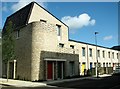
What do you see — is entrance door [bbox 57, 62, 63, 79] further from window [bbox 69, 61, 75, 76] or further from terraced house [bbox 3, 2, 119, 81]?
window [bbox 69, 61, 75, 76]

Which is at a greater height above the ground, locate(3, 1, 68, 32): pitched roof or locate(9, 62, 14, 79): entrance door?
locate(3, 1, 68, 32): pitched roof

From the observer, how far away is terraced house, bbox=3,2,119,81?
28594 mm

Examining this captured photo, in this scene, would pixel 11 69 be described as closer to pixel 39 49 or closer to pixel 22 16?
pixel 39 49

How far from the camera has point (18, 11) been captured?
3784cm

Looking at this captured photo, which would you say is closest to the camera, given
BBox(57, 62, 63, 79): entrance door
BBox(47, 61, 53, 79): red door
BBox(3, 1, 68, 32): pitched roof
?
BBox(47, 61, 53, 79): red door

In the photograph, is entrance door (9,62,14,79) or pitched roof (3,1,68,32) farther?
pitched roof (3,1,68,32)

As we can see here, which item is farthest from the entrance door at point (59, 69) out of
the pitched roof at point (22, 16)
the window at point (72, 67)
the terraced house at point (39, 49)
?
the pitched roof at point (22, 16)

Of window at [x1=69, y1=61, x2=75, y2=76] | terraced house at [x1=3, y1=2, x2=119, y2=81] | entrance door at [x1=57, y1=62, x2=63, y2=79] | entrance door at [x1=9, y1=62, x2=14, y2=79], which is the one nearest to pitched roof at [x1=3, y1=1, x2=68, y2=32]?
terraced house at [x1=3, y1=2, x2=119, y2=81]

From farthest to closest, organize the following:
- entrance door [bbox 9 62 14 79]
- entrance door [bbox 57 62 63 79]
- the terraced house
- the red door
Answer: entrance door [bbox 9 62 14 79] < entrance door [bbox 57 62 63 79] < the red door < the terraced house

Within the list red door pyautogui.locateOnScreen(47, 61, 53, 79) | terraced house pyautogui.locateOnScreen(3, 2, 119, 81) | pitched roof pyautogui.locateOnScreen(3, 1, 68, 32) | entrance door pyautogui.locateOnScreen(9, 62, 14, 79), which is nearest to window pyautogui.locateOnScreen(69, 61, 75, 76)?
terraced house pyautogui.locateOnScreen(3, 2, 119, 81)

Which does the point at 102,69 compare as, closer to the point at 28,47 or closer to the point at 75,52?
the point at 75,52

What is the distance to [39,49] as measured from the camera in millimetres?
28672

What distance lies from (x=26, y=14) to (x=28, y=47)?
659 centimetres

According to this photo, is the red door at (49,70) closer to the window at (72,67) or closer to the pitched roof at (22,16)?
the window at (72,67)
